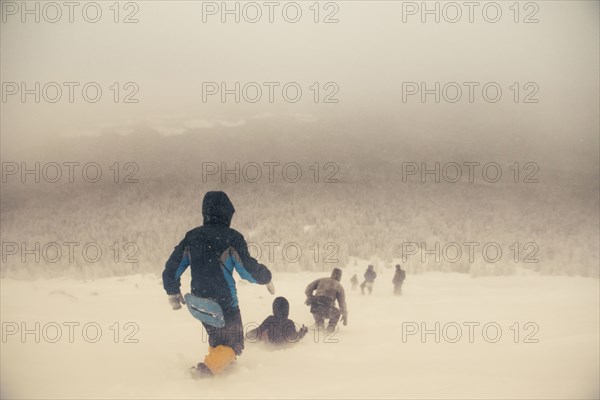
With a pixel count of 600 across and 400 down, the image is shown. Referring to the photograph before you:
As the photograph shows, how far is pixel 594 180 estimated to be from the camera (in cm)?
563

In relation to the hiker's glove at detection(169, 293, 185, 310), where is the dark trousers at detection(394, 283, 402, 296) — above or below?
below

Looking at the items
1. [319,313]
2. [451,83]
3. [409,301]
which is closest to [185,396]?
[319,313]

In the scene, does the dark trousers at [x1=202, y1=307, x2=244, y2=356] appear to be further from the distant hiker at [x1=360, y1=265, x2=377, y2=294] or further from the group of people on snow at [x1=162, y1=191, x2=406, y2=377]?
the distant hiker at [x1=360, y1=265, x2=377, y2=294]

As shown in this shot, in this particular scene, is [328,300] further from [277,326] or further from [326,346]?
[277,326]

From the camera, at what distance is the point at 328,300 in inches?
134

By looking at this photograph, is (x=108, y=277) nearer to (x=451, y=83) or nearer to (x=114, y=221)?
(x=114, y=221)

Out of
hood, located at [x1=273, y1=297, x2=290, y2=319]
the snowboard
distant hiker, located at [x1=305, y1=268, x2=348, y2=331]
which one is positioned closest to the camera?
the snowboard

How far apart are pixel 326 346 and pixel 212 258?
100 cm

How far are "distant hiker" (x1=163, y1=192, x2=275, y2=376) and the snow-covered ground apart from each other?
0.20 meters

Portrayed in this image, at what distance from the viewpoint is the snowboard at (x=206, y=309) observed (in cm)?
270

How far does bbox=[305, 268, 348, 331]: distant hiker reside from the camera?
3.39m

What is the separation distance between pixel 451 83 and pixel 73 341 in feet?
12.8

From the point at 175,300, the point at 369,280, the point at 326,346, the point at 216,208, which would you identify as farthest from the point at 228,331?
the point at 369,280

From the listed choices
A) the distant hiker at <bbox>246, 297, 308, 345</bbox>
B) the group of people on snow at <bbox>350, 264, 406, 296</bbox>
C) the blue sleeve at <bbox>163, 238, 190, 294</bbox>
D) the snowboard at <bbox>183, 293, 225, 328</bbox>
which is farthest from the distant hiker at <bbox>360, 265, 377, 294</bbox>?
the blue sleeve at <bbox>163, 238, 190, 294</bbox>
